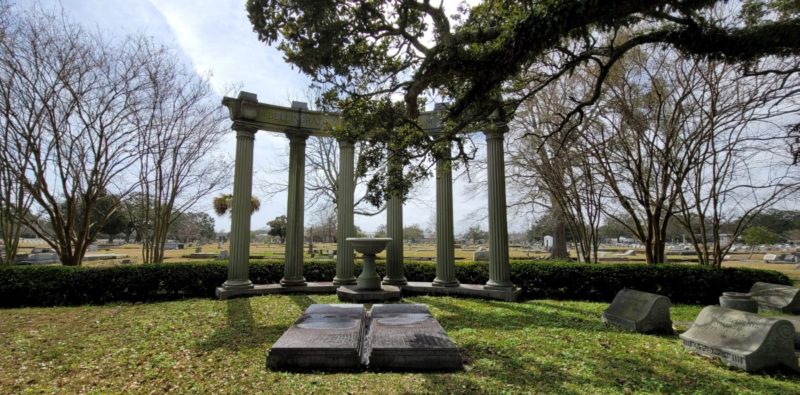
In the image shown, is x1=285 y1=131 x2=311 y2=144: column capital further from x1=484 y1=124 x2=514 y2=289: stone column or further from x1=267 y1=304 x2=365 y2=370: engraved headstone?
x1=267 y1=304 x2=365 y2=370: engraved headstone

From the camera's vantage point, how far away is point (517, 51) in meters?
5.22

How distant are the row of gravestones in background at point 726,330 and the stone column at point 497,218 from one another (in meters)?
3.28

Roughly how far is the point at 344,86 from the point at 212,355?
17.7 feet

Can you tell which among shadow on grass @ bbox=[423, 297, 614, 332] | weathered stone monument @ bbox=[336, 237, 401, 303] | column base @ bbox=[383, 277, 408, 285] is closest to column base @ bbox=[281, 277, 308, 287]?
weathered stone monument @ bbox=[336, 237, 401, 303]

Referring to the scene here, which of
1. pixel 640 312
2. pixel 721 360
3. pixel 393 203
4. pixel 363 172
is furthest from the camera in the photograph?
pixel 393 203

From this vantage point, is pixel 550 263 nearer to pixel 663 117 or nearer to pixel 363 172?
pixel 663 117

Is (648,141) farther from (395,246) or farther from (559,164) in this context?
(395,246)

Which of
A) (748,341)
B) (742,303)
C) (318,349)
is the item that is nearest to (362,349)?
(318,349)

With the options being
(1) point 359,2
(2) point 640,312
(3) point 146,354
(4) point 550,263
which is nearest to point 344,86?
(1) point 359,2

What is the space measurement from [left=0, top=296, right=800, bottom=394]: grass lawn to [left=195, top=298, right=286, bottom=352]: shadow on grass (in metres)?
0.02

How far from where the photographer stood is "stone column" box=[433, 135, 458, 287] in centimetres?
1205

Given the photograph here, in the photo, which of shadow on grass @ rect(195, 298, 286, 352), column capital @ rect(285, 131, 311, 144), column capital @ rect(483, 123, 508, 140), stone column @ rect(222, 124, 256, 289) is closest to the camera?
shadow on grass @ rect(195, 298, 286, 352)

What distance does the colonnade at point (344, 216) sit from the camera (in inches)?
448

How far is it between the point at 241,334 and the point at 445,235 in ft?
22.2
